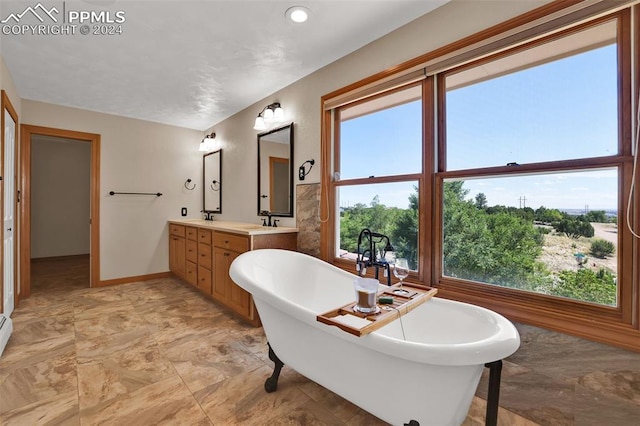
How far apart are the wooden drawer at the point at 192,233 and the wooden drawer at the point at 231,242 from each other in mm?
608

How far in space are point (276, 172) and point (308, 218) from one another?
759mm

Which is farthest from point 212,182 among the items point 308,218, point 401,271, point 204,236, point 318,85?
point 401,271

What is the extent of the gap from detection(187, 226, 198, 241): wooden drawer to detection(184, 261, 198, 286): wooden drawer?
12.9 inches

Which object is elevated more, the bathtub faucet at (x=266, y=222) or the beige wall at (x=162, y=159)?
the beige wall at (x=162, y=159)

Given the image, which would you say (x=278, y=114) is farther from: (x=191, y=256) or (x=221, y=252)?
(x=191, y=256)

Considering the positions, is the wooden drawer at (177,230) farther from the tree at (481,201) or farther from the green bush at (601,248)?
the green bush at (601,248)

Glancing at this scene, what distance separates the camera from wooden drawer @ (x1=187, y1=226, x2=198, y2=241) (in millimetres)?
3552

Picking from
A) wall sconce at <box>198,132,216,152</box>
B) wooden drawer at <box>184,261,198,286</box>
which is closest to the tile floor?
wooden drawer at <box>184,261,198,286</box>

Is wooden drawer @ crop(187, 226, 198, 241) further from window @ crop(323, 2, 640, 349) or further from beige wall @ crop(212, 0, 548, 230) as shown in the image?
window @ crop(323, 2, 640, 349)

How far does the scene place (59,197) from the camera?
5648mm

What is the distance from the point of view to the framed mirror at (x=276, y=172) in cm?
301

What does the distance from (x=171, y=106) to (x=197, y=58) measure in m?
1.39

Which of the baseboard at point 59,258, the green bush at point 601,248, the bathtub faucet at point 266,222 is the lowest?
the baseboard at point 59,258

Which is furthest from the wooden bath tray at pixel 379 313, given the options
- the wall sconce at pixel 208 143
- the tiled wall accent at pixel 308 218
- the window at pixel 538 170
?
the wall sconce at pixel 208 143
